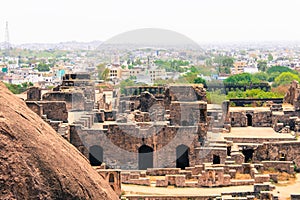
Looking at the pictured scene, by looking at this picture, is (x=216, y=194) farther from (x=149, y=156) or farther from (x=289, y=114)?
(x=289, y=114)

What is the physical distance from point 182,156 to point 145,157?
5.35 ft

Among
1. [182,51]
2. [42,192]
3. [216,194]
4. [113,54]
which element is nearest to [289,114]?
[216,194]

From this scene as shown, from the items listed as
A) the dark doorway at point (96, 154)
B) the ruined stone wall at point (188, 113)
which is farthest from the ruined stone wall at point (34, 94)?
the ruined stone wall at point (188, 113)

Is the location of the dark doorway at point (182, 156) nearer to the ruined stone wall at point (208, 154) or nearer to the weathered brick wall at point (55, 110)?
the ruined stone wall at point (208, 154)

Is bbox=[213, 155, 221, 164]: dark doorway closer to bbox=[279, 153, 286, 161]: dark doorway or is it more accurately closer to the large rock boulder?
bbox=[279, 153, 286, 161]: dark doorway

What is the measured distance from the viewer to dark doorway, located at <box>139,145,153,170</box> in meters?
29.6

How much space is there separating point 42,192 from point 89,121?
19.3 meters

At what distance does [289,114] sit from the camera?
134 ft

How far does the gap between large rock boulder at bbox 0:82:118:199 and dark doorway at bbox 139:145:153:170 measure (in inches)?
646

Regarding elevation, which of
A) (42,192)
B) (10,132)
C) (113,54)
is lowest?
A: (113,54)

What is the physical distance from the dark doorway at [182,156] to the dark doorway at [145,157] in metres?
1.19

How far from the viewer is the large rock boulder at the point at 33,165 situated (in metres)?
11.8

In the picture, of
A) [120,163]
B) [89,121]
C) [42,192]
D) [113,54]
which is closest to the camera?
[42,192]

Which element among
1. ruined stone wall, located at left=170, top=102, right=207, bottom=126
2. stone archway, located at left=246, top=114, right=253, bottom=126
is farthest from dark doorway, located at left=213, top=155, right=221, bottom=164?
stone archway, located at left=246, top=114, right=253, bottom=126
